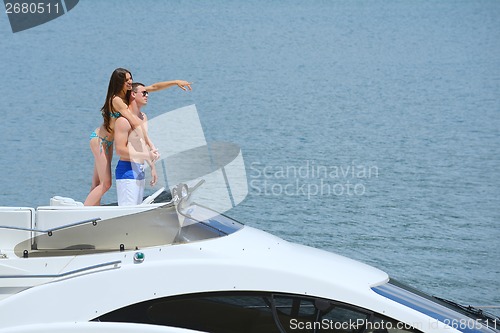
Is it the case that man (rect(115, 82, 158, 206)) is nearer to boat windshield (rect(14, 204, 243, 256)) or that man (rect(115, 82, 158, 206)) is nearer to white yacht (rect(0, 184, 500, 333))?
boat windshield (rect(14, 204, 243, 256))

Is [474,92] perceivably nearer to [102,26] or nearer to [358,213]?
[358,213]

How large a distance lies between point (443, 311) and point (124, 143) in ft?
8.54

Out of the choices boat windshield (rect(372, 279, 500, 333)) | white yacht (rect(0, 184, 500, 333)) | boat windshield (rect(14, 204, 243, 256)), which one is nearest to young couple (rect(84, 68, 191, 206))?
boat windshield (rect(14, 204, 243, 256))

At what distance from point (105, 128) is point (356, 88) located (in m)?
22.7

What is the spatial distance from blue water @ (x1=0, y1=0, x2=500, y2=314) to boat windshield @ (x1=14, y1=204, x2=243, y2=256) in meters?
5.67

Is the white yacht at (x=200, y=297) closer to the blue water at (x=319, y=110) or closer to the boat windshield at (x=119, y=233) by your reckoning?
the boat windshield at (x=119, y=233)

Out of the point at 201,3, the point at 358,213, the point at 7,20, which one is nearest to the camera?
the point at 358,213

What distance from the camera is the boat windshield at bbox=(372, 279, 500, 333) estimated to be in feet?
14.7

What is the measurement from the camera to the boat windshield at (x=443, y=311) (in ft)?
14.7

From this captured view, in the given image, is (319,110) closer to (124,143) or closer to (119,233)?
(124,143)

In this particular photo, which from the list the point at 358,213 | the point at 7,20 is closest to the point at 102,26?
the point at 7,20

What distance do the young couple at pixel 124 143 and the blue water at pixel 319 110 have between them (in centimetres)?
462

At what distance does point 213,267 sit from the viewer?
14.3ft

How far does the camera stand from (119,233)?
4.75 metres
